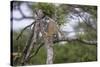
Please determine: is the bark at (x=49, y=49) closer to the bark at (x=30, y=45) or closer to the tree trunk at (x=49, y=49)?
the tree trunk at (x=49, y=49)

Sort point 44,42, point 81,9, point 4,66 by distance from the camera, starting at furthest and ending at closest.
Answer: point 81,9
point 44,42
point 4,66

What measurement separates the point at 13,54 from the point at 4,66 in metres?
0.17

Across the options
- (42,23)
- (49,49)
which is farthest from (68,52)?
(42,23)

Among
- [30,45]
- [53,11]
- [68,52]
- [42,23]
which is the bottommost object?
[68,52]

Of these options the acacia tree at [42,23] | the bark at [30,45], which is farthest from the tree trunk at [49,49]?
the bark at [30,45]

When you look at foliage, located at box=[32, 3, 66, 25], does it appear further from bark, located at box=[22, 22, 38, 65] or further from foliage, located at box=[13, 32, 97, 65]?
foliage, located at box=[13, 32, 97, 65]

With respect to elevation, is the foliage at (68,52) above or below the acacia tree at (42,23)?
below

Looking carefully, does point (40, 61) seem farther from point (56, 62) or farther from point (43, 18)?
point (43, 18)

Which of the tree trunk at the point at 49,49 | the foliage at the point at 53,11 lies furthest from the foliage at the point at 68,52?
the foliage at the point at 53,11

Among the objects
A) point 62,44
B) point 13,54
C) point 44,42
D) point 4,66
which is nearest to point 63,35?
point 62,44

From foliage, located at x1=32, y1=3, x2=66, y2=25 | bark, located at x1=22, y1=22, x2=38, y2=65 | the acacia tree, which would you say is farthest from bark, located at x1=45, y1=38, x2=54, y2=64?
foliage, located at x1=32, y1=3, x2=66, y2=25

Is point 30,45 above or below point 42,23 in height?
below

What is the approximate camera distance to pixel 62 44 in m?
2.42

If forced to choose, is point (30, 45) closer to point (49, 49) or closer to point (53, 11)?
point (49, 49)
